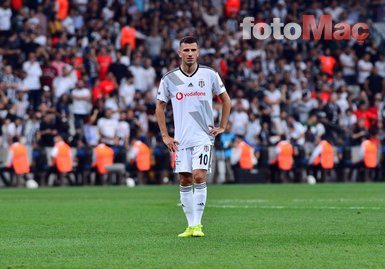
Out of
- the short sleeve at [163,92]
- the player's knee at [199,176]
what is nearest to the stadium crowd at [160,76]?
the short sleeve at [163,92]

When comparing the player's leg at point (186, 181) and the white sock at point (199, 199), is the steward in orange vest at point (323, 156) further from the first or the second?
the white sock at point (199, 199)

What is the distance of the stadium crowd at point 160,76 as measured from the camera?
32.3 m

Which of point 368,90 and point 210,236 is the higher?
point 368,90

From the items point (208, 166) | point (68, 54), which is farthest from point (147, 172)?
point (208, 166)

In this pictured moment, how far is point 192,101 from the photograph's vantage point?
13.8m

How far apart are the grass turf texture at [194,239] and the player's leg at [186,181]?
314 millimetres

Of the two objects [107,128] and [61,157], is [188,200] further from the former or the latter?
[107,128]

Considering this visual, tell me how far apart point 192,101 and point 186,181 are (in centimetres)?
96

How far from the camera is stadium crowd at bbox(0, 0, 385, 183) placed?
3234 cm

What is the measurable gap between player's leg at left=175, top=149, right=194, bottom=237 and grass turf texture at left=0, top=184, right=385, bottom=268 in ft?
1.03

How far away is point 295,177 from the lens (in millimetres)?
34375

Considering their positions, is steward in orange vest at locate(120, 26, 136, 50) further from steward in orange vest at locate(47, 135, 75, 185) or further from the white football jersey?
the white football jersey

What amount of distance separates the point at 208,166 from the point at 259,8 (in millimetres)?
25335

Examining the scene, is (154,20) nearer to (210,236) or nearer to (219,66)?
(219,66)
